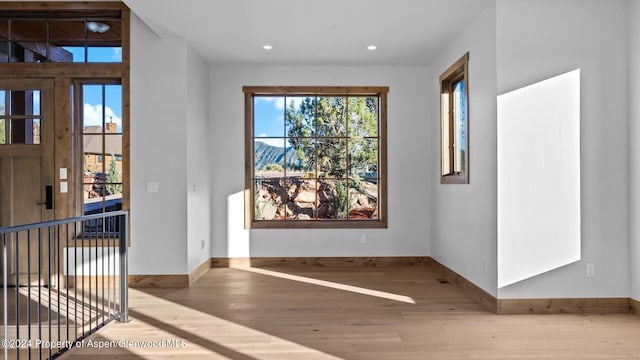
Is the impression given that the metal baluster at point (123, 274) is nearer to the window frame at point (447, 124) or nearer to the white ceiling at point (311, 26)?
the white ceiling at point (311, 26)

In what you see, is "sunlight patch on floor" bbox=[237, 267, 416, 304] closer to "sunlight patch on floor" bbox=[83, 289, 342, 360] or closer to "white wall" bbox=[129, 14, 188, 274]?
"white wall" bbox=[129, 14, 188, 274]

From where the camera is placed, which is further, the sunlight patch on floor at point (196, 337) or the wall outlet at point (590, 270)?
the wall outlet at point (590, 270)

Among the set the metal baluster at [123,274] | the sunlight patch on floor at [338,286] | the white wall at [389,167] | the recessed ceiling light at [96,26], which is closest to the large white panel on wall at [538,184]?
the sunlight patch on floor at [338,286]

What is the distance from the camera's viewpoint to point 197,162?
555cm

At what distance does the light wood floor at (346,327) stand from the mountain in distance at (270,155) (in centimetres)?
196

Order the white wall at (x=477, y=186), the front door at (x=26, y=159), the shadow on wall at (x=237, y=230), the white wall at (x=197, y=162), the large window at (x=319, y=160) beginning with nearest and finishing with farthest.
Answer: the white wall at (x=477, y=186) → the front door at (x=26, y=159) → the white wall at (x=197, y=162) → the shadow on wall at (x=237, y=230) → the large window at (x=319, y=160)

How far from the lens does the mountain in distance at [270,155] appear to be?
643 cm

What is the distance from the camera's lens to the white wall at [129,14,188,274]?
5.07 metres

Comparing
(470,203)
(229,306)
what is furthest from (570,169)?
(229,306)

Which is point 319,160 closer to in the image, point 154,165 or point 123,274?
point 154,165

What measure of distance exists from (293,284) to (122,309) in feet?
6.30

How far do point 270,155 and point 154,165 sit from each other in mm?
1779

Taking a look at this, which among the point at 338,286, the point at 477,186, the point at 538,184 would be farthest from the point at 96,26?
the point at 538,184

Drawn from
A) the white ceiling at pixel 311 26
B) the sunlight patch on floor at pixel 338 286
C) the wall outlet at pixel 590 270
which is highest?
the white ceiling at pixel 311 26
